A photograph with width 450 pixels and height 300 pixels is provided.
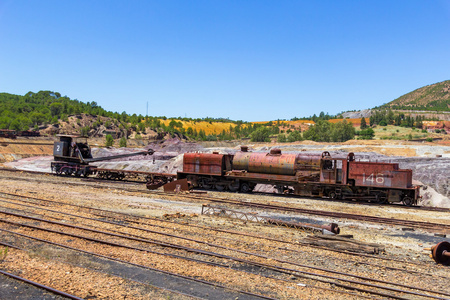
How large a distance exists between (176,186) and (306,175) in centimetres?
929

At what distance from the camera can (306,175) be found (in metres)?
24.5

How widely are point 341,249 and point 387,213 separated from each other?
9.68m

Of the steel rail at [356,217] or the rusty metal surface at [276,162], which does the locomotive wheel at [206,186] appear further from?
the steel rail at [356,217]

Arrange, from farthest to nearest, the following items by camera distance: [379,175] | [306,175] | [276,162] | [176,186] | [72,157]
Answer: [72,157] → [176,186] → [276,162] → [306,175] → [379,175]

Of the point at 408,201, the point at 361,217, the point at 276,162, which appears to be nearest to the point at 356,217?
the point at 361,217

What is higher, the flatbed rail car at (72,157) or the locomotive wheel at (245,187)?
the flatbed rail car at (72,157)

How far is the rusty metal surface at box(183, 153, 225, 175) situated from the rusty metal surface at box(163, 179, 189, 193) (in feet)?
6.77

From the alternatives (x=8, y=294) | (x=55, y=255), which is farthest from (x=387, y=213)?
(x=8, y=294)

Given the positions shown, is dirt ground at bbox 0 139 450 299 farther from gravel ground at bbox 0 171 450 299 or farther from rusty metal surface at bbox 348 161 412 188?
rusty metal surface at bbox 348 161 412 188

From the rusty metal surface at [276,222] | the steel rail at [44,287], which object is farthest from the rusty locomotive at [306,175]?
the steel rail at [44,287]

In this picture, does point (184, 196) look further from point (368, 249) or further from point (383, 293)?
point (383, 293)

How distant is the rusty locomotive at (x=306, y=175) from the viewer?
22.8 metres

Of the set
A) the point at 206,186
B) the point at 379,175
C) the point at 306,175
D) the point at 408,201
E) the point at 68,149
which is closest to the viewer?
the point at 408,201

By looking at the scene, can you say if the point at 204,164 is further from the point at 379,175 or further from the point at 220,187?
the point at 379,175
